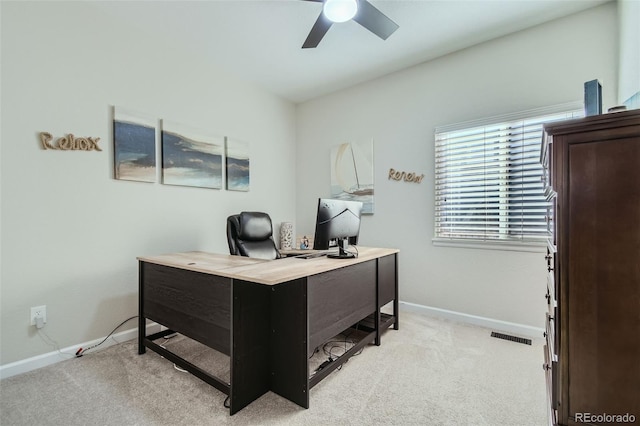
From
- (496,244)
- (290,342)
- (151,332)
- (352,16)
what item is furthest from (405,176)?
(151,332)

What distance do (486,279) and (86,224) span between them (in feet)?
11.3

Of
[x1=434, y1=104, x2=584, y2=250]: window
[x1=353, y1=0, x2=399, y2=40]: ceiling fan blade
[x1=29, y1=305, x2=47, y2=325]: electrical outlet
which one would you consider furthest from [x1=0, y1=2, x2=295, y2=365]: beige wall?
[x1=434, y1=104, x2=584, y2=250]: window

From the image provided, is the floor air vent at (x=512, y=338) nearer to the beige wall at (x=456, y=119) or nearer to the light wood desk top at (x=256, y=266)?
the beige wall at (x=456, y=119)

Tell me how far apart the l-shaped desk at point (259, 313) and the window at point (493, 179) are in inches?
57.7

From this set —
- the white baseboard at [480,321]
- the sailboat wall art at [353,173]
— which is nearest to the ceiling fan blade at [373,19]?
the sailboat wall art at [353,173]

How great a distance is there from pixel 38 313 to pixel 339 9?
294 centimetres

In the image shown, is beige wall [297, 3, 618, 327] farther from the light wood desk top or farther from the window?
the light wood desk top

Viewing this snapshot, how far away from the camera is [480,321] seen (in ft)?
8.92

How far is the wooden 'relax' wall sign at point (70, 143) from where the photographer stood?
79.7 inches

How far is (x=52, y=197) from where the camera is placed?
2066mm

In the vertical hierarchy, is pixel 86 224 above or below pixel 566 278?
above

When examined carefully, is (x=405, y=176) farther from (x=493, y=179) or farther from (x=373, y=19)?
(x=373, y=19)

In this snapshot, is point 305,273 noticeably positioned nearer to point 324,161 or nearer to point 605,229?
point 605,229

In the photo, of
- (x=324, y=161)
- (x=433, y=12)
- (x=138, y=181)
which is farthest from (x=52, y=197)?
(x=433, y=12)
